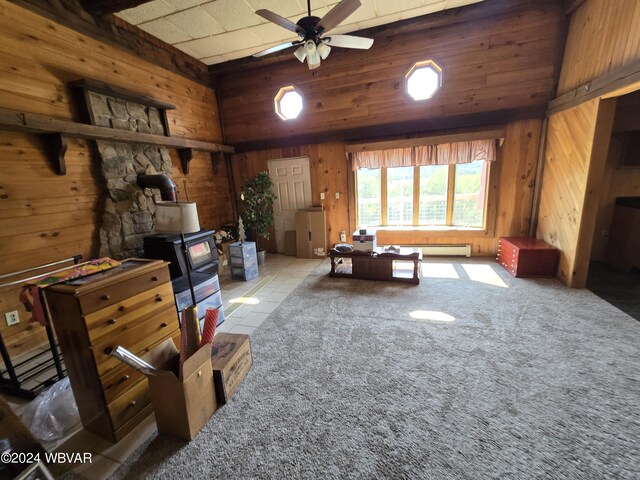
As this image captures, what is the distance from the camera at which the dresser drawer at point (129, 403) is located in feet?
4.98

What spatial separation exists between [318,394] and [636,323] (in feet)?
9.75

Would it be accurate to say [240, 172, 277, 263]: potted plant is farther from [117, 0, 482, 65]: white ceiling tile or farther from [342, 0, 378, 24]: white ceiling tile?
[342, 0, 378, 24]: white ceiling tile

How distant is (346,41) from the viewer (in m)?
2.64

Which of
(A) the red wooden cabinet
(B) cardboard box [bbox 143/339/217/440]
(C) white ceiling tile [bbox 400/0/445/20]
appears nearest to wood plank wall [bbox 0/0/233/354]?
(B) cardboard box [bbox 143/339/217/440]

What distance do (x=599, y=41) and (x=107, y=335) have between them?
5.26 m

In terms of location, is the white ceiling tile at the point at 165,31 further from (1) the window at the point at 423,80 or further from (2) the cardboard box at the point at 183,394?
(2) the cardboard box at the point at 183,394

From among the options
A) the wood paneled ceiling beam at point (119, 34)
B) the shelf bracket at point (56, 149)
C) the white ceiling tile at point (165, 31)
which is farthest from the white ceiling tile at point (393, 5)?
the shelf bracket at point (56, 149)

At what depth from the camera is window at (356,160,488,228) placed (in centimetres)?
429

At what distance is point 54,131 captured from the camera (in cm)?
246

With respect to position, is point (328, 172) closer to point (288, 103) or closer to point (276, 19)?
point (288, 103)

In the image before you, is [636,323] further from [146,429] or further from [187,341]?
[146,429]

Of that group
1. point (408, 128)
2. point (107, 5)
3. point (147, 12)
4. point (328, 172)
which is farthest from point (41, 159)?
point (408, 128)

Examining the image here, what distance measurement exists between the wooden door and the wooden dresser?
140 inches

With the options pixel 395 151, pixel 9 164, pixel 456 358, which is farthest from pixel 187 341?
pixel 395 151
